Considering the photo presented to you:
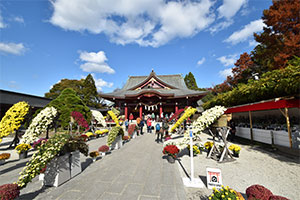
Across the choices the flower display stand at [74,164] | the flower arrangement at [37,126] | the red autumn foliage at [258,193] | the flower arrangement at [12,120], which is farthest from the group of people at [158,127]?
the flower arrangement at [12,120]

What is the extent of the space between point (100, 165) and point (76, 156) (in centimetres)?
142

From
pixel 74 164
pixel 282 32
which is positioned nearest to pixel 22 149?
pixel 74 164

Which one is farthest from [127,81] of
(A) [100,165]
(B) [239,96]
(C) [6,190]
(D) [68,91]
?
(C) [6,190]

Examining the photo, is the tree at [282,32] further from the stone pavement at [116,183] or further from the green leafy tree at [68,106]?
the green leafy tree at [68,106]

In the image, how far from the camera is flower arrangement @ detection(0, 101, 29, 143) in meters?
6.43

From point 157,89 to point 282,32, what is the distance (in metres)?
20.1

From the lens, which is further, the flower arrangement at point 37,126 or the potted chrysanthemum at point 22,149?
the potted chrysanthemum at point 22,149

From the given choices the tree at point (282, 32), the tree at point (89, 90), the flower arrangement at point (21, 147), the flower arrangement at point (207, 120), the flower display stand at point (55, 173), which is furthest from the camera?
the tree at point (89, 90)

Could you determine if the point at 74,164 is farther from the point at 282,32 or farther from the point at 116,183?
the point at 282,32

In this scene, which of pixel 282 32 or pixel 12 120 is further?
pixel 282 32

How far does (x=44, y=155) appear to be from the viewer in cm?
351

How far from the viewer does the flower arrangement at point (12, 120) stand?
6.43 meters

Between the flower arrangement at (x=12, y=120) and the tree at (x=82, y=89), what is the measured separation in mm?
31764

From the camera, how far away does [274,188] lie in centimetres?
388
